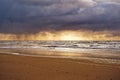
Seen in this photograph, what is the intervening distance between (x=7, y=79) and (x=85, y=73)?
477cm

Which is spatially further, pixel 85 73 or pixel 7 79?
pixel 85 73

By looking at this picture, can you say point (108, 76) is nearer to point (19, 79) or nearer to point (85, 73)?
point (85, 73)

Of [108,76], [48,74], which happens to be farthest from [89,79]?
[48,74]

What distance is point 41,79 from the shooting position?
12.8 m

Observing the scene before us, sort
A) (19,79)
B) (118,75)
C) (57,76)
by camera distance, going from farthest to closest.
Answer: (118,75) → (57,76) → (19,79)

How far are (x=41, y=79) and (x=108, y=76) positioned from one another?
3.90 m

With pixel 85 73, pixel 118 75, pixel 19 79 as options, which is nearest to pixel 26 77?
pixel 19 79

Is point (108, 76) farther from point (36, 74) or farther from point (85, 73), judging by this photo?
point (36, 74)

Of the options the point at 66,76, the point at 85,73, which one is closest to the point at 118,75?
the point at 85,73

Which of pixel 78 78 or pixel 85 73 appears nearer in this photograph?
pixel 78 78

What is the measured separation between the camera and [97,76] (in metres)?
13.9

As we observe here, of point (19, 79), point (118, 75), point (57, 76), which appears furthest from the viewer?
point (118, 75)

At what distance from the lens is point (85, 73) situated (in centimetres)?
1497

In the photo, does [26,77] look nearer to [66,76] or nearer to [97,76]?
[66,76]
